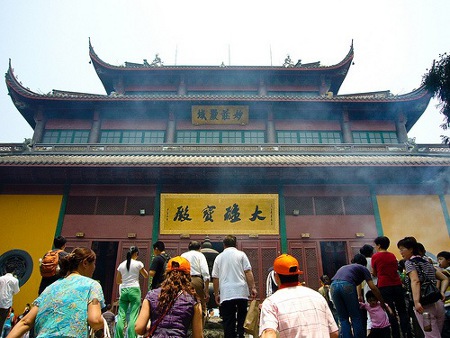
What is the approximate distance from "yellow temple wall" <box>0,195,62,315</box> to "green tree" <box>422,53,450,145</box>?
10288 millimetres

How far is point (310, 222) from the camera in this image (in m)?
9.65

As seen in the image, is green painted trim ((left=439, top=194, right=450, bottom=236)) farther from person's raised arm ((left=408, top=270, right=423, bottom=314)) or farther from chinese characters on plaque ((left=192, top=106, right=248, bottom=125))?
chinese characters on plaque ((left=192, top=106, right=248, bottom=125))

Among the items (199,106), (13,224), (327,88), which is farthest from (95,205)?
(327,88)

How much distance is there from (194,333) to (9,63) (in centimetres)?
1458

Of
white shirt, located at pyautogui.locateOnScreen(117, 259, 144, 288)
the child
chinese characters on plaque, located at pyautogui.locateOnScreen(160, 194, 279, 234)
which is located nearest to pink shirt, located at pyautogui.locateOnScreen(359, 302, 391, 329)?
the child

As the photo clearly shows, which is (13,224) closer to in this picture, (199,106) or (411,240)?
(199,106)

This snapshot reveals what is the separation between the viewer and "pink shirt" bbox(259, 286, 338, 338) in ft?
6.61

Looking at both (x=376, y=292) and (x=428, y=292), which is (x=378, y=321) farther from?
(x=428, y=292)

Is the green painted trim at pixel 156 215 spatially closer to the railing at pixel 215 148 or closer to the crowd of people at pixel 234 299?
the railing at pixel 215 148

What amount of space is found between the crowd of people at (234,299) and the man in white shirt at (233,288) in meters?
0.01

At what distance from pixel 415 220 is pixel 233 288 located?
314 inches

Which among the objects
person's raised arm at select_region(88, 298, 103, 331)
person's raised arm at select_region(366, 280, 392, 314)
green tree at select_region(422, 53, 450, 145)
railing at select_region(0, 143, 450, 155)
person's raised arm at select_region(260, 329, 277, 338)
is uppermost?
railing at select_region(0, 143, 450, 155)

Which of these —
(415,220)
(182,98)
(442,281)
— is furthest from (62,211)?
(415,220)

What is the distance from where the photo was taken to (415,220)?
948 centimetres
